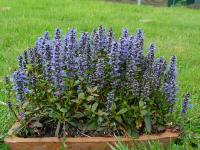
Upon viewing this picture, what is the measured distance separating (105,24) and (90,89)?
4.79 meters

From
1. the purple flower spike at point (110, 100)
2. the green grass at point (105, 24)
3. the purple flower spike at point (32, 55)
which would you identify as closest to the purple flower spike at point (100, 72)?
the purple flower spike at point (110, 100)

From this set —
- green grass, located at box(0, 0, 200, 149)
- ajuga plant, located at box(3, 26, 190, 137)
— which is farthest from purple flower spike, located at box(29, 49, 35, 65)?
green grass, located at box(0, 0, 200, 149)

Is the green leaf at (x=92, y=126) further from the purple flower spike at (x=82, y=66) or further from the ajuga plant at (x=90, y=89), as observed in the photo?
the purple flower spike at (x=82, y=66)

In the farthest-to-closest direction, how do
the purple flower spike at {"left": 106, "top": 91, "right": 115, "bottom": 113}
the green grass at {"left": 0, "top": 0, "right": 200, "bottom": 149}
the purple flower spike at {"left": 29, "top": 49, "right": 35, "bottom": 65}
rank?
1. the green grass at {"left": 0, "top": 0, "right": 200, "bottom": 149}
2. the purple flower spike at {"left": 29, "top": 49, "right": 35, "bottom": 65}
3. the purple flower spike at {"left": 106, "top": 91, "right": 115, "bottom": 113}

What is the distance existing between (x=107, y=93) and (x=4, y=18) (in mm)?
4851

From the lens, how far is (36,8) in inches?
361

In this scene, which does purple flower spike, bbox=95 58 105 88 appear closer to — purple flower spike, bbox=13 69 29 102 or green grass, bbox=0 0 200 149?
purple flower spike, bbox=13 69 29 102

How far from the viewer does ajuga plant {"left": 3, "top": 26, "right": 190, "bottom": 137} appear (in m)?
3.58

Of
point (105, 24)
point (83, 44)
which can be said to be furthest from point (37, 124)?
point (105, 24)

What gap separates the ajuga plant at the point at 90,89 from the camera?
3582 mm

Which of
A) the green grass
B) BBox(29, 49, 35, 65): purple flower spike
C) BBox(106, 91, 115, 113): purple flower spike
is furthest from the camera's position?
the green grass

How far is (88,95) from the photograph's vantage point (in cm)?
362

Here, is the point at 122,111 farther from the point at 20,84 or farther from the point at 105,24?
the point at 105,24

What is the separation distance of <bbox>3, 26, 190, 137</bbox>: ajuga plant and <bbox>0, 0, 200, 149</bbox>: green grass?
0.74 metres
